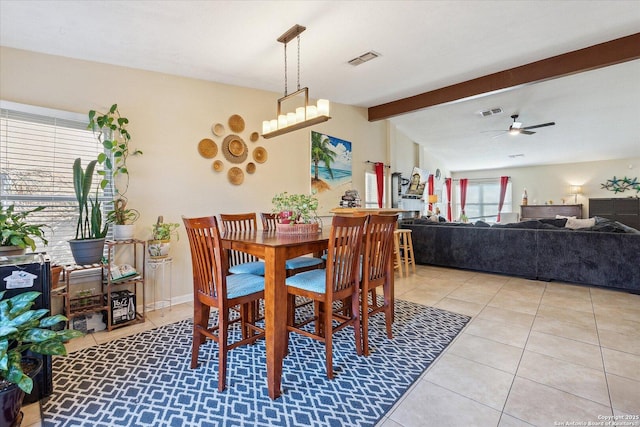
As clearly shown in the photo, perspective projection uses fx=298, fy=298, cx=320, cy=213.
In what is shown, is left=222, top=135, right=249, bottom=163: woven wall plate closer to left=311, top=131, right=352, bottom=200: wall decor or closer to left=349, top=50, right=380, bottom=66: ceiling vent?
left=311, top=131, right=352, bottom=200: wall decor

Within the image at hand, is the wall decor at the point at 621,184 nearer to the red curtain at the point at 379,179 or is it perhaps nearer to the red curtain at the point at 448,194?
the red curtain at the point at 448,194

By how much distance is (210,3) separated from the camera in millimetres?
2258

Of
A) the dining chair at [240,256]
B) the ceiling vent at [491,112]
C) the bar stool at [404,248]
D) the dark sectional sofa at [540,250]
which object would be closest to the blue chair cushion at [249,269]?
the dining chair at [240,256]

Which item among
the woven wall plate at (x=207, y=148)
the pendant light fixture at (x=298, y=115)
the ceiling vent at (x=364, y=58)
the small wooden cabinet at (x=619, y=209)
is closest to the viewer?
the pendant light fixture at (x=298, y=115)

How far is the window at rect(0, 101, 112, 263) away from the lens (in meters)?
2.49

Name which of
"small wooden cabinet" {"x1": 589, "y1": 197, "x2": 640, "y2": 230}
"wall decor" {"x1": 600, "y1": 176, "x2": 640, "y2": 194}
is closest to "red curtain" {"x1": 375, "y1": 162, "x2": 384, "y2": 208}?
"small wooden cabinet" {"x1": 589, "y1": 197, "x2": 640, "y2": 230}

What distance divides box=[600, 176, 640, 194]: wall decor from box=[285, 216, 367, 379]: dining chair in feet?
33.5

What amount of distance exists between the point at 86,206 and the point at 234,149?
1.71 m

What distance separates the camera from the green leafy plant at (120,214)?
2834mm

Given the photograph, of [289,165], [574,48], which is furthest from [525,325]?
[289,165]

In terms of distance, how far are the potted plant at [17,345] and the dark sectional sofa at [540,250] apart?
492cm

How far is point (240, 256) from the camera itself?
9.51 ft

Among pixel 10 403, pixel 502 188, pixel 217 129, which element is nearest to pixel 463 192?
pixel 502 188

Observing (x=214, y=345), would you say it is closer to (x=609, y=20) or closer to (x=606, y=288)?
(x=609, y=20)
